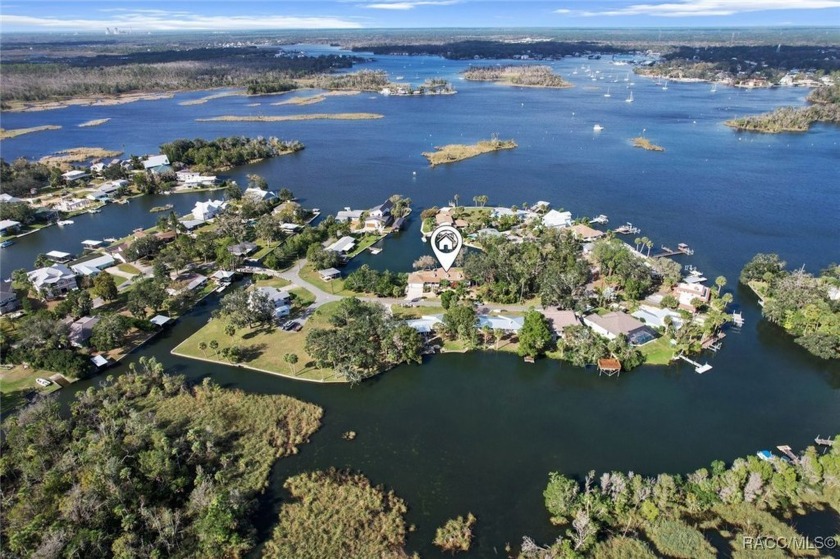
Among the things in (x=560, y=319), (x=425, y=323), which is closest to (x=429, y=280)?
(x=425, y=323)

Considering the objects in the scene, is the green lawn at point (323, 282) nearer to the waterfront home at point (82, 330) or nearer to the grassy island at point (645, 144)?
the waterfront home at point (82, 330)

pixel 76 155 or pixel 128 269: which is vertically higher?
pixel 76 155

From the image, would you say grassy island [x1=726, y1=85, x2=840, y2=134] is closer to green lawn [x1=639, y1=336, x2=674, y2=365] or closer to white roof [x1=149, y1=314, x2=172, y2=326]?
green lawn [x1=639, y1=336, x2=674, y2=365]

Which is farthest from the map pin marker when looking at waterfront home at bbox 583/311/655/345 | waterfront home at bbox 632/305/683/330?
waterfront home at bbox 632/305/683/330

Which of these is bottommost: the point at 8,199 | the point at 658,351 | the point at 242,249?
the point at 658,351

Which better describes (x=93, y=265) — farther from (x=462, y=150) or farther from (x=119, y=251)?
(x=462, y=150)

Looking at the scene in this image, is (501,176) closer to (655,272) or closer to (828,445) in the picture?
(655,272)
